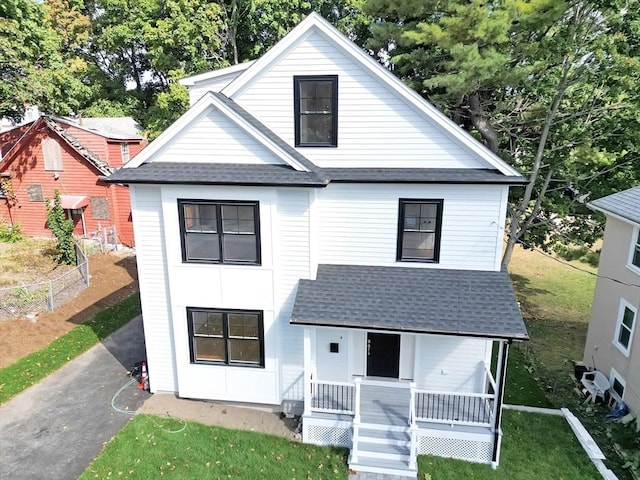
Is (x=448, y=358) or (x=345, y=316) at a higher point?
(x=345, y=316)

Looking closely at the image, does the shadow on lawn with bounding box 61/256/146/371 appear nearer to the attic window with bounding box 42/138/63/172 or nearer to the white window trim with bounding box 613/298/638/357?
the attic window with bounding box 42/138/63/172

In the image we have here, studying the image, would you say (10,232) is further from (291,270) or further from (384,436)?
(384,436)

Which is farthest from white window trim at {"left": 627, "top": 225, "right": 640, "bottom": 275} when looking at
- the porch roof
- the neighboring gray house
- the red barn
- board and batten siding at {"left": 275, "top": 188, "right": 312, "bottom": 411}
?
the red barn

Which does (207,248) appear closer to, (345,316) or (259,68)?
(345,316)

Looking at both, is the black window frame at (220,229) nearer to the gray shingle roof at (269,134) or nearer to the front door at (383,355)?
the gray shingle roof at (269,134)

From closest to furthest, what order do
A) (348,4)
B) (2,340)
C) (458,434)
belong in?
(458,434) < (2,340) < (348,4)

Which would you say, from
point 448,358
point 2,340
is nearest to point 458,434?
point 448,358
